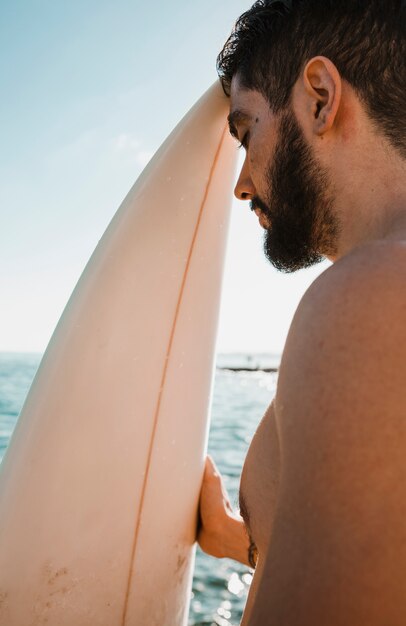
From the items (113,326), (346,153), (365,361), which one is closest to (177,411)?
(113,326)

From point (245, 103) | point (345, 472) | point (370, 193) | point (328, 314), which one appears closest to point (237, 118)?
point (245, 103)

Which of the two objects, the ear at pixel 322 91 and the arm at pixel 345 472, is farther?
the ear at pixel 322 91

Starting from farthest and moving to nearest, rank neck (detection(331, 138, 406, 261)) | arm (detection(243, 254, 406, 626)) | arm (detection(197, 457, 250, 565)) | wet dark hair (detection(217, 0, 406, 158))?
arm (detection(197, 457, 250, 565)) < wet dark hair (detection(217, 0, 406, 158)) < neck (detection(331, 138, 406, 261)) < arm (detection(243, 254, 406, 626))

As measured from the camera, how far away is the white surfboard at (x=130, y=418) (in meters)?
1.39

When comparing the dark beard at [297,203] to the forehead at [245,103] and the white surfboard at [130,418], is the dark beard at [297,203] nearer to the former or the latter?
the forehead at [245,103]

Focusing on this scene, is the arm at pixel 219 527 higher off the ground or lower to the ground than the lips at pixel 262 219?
lower

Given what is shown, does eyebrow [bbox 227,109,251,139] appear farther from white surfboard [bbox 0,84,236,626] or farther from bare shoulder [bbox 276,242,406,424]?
bare shoulder [bbox 276,242,406,424]

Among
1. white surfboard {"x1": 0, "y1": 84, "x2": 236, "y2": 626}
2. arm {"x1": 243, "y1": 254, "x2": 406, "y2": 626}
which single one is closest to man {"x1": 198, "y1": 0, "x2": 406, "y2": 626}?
arm {"x1": 243, "y1": 254, "x2": 406, "y2": 626}

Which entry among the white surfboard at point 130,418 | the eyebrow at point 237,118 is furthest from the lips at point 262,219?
the white surfboard at point 130,418

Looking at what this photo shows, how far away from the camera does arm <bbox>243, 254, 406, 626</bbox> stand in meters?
0.54

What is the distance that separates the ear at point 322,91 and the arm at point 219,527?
4.22 ft

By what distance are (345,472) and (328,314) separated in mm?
214

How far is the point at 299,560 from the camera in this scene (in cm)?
57

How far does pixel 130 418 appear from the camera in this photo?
155cm
